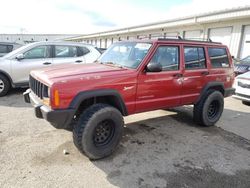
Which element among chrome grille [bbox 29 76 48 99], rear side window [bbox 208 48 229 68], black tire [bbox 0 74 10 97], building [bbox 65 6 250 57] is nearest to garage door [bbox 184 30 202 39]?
building [bbox 65 6 250 57]

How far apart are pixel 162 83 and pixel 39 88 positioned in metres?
2.13

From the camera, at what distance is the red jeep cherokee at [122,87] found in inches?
128

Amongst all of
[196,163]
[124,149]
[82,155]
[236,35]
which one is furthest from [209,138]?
[236,35]

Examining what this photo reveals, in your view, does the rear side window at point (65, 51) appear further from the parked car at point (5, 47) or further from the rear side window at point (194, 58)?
the rear side window at point (194, 58)

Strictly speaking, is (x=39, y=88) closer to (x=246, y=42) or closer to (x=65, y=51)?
(x=65, y=51)

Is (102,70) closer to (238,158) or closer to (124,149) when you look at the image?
(124,149)

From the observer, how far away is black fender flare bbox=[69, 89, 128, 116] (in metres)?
3.23

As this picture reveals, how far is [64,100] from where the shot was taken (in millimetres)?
3154

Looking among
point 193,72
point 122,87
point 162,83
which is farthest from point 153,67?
point 193,72

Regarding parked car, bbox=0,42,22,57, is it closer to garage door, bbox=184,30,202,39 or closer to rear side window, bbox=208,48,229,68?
rear side window, bbox=208,48,229,68

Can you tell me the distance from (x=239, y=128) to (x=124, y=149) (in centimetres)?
308

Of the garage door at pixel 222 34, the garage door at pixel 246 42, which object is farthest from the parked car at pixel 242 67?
the garage door at pixel 222 34

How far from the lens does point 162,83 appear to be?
165 inches

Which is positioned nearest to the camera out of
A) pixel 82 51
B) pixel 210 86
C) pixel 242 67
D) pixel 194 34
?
pixel 210 86
